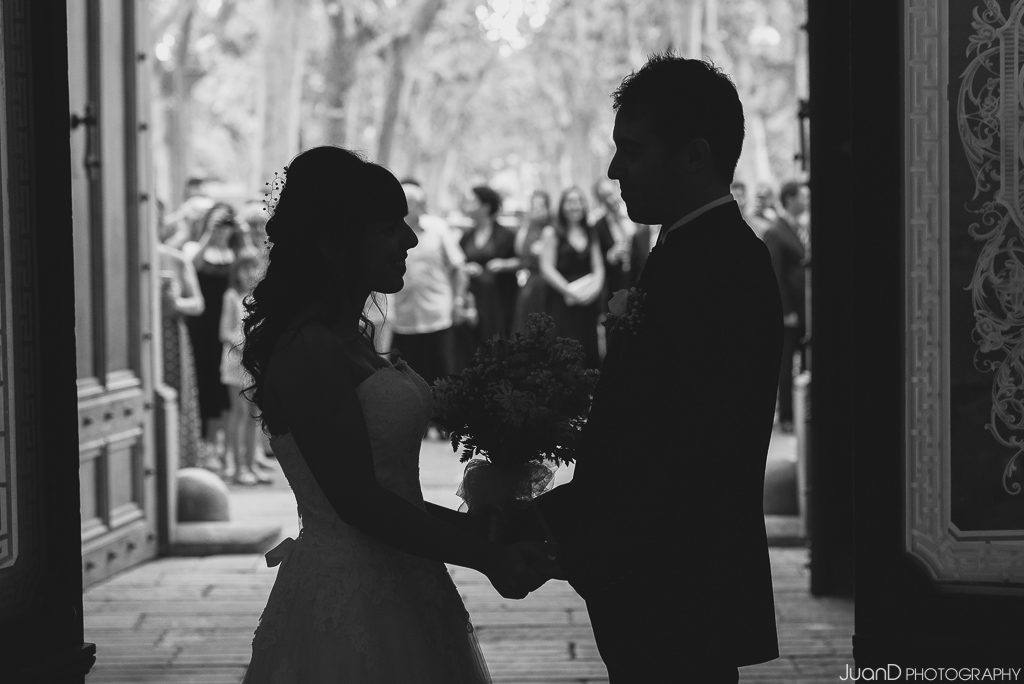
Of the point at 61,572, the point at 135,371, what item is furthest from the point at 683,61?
the point at 135,371

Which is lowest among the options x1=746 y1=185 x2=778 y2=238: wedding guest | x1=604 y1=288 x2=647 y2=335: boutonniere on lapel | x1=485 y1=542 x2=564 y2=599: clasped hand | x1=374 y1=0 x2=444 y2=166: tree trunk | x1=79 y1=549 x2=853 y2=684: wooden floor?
x1=79 y1=549 x2=853 y2=684: wooden floor

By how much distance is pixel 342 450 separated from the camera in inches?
120

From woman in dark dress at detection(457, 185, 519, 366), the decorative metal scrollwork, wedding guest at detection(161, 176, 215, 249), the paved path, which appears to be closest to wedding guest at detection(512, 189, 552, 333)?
woman in dark dress at detection(457, 185, 519, 366)

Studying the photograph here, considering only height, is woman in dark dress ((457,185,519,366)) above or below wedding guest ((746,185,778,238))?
below

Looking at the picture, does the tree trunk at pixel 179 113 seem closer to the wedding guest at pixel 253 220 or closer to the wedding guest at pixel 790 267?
the wedding guest at pixel 253 220

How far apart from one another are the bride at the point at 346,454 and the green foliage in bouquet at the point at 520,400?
0.10 m

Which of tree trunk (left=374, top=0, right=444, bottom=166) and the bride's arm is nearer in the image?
the bride's arm

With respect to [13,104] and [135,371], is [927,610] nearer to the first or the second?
[13,104]

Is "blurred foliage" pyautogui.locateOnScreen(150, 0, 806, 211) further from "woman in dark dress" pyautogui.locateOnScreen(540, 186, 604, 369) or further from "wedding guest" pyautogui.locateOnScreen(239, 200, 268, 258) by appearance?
"wedding guest" pyautogui.locateOnScreen(239, 200, 268, 258)

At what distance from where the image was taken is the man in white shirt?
41.5ft

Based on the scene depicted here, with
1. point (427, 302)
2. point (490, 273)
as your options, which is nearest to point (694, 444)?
point (427, 302)

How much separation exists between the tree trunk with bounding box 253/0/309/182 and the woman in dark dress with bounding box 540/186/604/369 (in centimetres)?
830

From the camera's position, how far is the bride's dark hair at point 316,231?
311 centimetres

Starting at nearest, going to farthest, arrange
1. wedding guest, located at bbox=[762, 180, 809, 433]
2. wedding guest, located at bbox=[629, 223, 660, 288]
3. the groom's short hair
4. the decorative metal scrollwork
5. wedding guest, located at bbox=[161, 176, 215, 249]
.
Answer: the groom's short hair → the decorative metal scrollwork → wedding guest, located at bbox=[161, 176, 215, 249] → wedding guest, located at bbox=[762, 180, 809, 433] → wedding guest, located at bbox=[629, 223, 660, 288]
